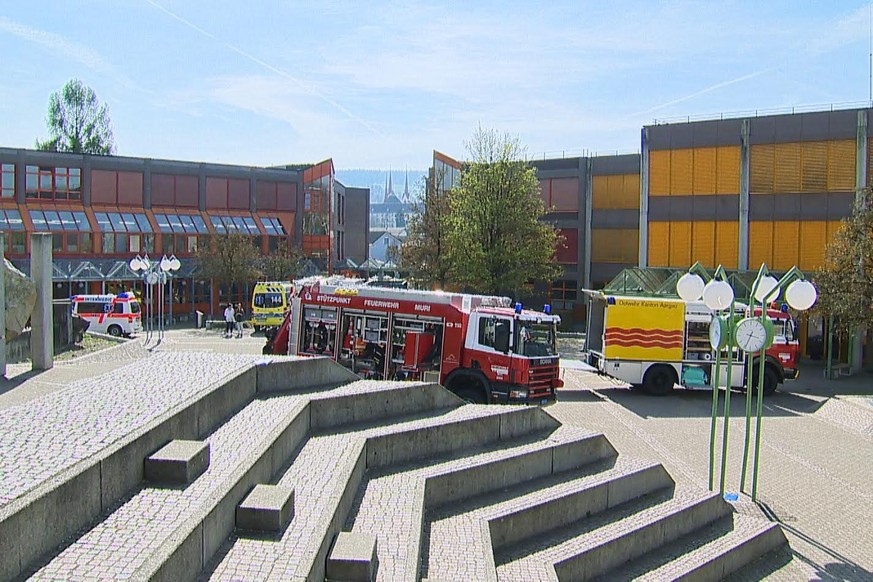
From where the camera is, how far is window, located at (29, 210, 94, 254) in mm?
46406

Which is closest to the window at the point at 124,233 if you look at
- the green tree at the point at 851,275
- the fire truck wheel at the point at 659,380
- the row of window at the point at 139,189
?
the row of window at the point at 139,189

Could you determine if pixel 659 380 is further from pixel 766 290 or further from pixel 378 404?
pixel 378 404

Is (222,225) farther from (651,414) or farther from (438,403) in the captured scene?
(438,403)

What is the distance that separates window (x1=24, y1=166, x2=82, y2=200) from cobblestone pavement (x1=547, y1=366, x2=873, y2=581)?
117 ft

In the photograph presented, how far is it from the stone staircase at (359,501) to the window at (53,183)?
42.9 meters

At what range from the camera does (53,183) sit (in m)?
48.4

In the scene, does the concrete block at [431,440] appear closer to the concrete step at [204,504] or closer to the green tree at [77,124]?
the concrete step at [204,504]

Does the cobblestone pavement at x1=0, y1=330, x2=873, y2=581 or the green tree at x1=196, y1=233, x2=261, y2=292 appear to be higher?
the green tree at x1=196, y1=233, x2=261, y2=292

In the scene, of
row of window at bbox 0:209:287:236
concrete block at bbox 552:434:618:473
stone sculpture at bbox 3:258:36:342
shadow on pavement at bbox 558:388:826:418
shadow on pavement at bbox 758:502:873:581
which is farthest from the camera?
row of window at bbox 0:209:287:236

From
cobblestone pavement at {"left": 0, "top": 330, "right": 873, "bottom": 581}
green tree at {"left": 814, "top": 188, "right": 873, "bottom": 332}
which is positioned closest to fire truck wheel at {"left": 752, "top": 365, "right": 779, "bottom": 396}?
cobblestone pavement at {"left": 0, "top": 330, "right": 873, "bottom": 581}

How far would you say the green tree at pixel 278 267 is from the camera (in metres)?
49.1

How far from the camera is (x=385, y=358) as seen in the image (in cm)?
1914

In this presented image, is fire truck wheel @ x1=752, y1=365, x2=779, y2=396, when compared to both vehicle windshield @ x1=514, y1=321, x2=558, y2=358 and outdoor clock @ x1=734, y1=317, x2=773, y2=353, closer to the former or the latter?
vehicle windshield @ x1=514, y1=321, x2=558, y2=358

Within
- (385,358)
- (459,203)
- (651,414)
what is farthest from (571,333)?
(385,358)
